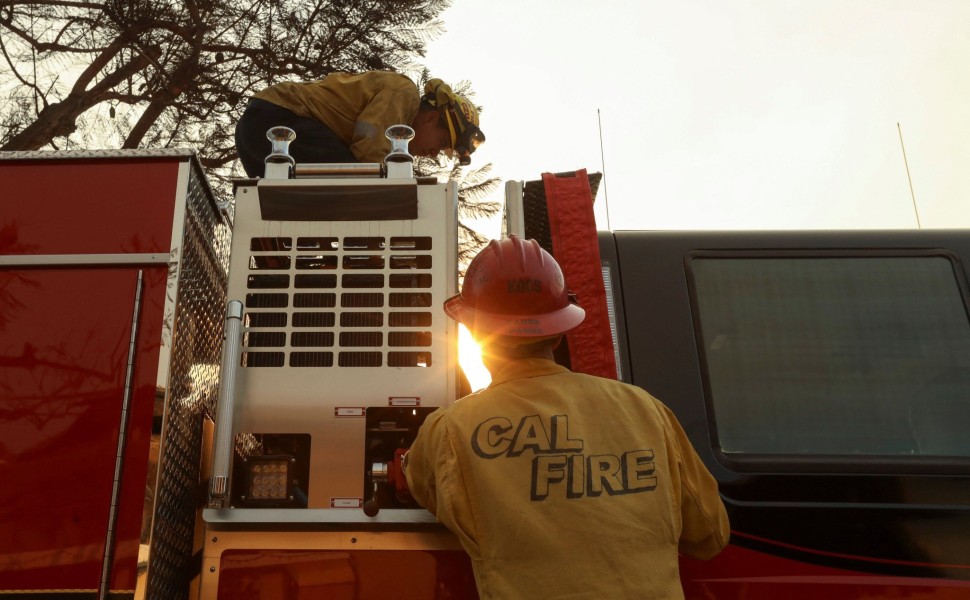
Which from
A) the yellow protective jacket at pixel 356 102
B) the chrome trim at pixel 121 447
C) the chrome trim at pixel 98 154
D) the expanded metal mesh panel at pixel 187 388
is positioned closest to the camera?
the chrome trim at pixel 121 447

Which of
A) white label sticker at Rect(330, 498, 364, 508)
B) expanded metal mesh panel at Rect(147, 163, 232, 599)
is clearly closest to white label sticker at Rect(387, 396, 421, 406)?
white label sticker at Rect(330, 498, 364, 508)

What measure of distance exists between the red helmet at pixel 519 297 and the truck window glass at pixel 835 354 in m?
0.66

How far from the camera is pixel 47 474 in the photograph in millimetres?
2064

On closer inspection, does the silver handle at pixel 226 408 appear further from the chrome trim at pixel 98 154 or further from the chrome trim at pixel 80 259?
the chrome trim at pixel 98 154

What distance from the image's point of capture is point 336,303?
7.57 ft

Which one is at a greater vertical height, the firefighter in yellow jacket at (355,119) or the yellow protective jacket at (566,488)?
the firefighter in yellow jacket at (355,119)

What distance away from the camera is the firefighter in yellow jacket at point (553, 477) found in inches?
64.5

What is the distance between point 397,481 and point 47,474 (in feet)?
3.10

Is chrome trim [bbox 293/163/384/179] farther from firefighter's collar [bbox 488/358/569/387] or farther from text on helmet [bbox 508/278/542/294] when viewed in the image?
firefighter's collar [bbox 488/358/569/387]

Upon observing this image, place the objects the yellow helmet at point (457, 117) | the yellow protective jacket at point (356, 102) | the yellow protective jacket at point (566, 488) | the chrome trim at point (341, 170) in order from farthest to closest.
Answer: the yellow helmet at point (457, 117)
the yellow protective jacket at point (356, 102)
the chrome trim at point (341, 170)
the yellow protective jacket at point (566, 488)

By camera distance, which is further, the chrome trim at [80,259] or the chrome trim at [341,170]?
the chrome trim at [341,170]

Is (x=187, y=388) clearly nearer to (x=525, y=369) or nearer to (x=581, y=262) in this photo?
(x=525, y=369)

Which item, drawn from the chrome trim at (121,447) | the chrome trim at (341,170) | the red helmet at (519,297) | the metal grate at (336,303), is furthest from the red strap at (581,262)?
the chrome trim at (121,447)

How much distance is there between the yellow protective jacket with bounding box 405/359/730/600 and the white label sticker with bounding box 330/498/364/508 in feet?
1.07
